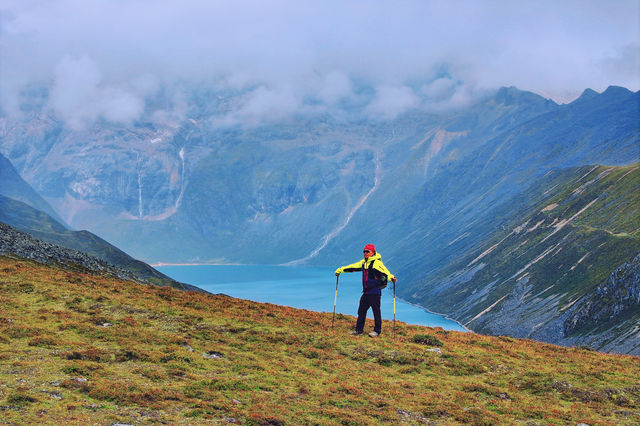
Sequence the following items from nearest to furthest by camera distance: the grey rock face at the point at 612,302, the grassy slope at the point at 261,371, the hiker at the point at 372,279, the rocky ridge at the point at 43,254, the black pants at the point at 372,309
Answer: the grassy slope at the point at 261,371 < the black pants at the point at 372,309 < the hiker at the point at 372,279 < the rocky ridge at the point at 43,254 < the grey rock face at the point at 612,302

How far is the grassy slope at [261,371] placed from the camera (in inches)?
799

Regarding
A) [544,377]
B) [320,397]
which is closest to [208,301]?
[320,397]

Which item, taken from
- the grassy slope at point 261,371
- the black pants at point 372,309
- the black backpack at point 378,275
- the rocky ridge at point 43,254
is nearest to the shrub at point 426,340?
the grassy slope at point 261,371

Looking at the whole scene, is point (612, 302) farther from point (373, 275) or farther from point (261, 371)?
point (261, 371)

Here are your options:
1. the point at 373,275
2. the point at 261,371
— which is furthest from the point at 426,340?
the point at 261,371

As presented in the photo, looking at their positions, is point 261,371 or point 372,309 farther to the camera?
point 372,309

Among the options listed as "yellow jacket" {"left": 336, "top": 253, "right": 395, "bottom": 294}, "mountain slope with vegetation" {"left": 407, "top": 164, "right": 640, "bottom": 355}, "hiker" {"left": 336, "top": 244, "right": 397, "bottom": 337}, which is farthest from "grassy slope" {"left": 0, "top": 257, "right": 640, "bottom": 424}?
A: "mountain slope with vegetation" {"left": 407, "top": 164, "right": 640, "bottom": 355}

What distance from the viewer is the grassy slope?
66.6ft

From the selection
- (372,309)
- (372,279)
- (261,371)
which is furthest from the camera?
(372,309)

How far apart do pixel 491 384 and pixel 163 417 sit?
13.6 metres

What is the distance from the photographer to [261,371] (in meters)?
25.2

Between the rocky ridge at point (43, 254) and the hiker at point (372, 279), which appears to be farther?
the rocky ridge at point (43, 254)

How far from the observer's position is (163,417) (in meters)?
19.2

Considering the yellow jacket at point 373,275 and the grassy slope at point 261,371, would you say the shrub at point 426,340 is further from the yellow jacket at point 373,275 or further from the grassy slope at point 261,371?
the yellow jacket at point 373,275
